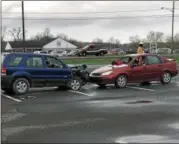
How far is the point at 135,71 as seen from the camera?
1769 centimetres

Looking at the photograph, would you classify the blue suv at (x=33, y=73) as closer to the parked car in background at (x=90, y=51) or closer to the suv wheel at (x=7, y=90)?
the suv wheel at (x=7, y=90)

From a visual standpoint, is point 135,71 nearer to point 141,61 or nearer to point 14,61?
point 141,61

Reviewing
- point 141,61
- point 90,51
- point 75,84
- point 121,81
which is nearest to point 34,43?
point 90,51

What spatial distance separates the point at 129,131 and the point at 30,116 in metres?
2.90

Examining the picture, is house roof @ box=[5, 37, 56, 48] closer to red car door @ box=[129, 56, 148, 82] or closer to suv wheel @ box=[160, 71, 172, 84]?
suv wheel @ box=[160, 71, 172, 84]

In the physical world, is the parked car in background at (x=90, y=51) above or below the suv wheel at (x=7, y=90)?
above

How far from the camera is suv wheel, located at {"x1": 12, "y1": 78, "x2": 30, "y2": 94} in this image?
1492cm

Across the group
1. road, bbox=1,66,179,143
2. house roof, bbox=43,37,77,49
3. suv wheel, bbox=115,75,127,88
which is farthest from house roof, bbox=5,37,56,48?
road, bbox=1,66,179,143

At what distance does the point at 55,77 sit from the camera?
1589cm

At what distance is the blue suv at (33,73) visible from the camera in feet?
48.8

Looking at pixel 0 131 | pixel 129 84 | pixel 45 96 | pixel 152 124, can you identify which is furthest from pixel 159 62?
pixel 0 131

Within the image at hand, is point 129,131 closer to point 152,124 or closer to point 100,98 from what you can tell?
point 152,124

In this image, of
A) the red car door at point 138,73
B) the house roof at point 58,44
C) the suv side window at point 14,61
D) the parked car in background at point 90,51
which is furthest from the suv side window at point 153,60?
the house roof at point 58,44

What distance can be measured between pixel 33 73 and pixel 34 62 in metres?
0.42
